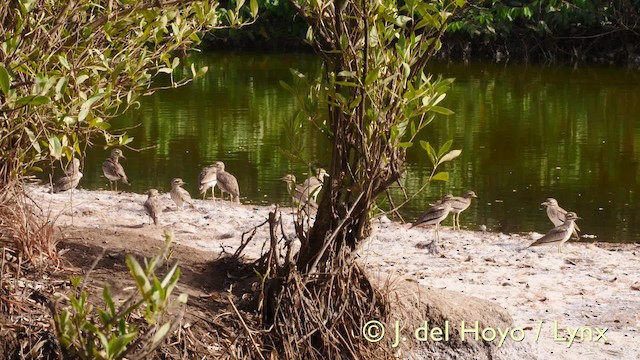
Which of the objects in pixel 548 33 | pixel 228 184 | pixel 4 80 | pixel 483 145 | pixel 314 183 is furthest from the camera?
pixel 548 33

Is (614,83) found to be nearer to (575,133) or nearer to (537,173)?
(575,133)

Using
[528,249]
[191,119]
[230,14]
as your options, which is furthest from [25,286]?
[191,119]

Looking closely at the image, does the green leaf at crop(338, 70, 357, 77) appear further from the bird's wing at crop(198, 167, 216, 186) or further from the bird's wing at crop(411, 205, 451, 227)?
the bird's wing at crop(198, 167, 216, 186)

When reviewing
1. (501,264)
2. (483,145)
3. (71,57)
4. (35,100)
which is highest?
(35,100)

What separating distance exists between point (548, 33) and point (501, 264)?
22.4 m

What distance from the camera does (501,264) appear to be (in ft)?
29.5

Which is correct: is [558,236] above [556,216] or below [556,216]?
above

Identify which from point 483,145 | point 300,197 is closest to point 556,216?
point 300,197

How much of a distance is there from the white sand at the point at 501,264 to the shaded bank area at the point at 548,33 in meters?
18.5

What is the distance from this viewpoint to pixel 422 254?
30.1 ft

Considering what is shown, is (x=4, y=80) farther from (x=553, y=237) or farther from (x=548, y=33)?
(x=548, y=33)

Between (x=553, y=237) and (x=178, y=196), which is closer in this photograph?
(x=553, y=237)

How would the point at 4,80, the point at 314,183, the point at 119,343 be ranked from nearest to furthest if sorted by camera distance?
the point at 119,343, the point at 4,80, the point at 314,183

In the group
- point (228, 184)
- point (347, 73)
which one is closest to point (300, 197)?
point (347, 73)
